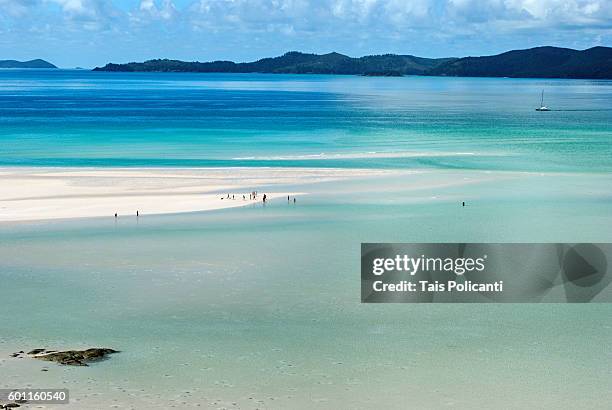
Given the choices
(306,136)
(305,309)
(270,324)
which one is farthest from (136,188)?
(306,136)

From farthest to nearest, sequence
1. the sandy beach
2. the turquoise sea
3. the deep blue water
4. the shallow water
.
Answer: the deep blue water
the sandy beach
the turquoise sea
the shallow water

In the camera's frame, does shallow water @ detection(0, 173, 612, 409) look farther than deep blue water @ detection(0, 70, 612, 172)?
No

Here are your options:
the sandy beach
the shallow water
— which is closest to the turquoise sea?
the shallow water

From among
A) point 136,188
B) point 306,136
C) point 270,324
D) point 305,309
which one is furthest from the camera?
point 306,136

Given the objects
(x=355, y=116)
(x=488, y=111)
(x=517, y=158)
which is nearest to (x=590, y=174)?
(x=517, y=158)

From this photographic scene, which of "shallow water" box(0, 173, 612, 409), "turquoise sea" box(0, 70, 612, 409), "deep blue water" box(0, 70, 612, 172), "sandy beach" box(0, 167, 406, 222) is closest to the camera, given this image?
"shallow water" box(0, 173, 612, 409)

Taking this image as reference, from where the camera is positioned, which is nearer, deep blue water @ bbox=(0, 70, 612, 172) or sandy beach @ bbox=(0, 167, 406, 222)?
sandy beach @ bbox=(0, 167, 406, 222)

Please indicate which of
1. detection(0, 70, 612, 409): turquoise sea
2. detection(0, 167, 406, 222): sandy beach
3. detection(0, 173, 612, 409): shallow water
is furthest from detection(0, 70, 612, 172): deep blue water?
detection(0, 173, 612, 409): shallow water

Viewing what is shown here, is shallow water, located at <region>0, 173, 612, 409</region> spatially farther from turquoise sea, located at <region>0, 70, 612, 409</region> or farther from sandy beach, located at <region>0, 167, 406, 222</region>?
sandy beach, located at <region>0, 167, 406, 222</region>

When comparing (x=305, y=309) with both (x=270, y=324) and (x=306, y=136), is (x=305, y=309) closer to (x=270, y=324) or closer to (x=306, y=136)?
(x=270, y=324)

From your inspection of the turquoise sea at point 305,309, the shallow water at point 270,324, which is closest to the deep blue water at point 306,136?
the turquoise sea at point 305,309
